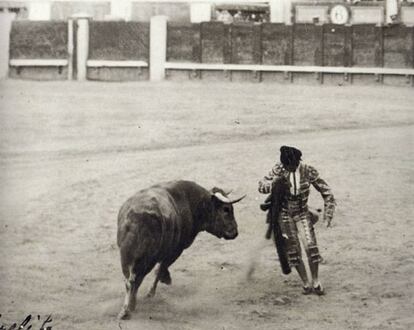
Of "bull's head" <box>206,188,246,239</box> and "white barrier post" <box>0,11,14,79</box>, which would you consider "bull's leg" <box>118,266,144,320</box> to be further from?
"white barrier post" <box>0,11,14,79</box>

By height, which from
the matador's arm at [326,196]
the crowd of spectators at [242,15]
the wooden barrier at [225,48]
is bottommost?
the matador's arm at [326,196]

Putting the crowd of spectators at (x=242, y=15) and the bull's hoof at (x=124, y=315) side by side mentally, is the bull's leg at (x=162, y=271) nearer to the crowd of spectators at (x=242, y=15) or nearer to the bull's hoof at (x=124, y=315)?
the bull's hoof at (x=124, y=315)

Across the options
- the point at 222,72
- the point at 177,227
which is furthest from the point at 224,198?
the point at 222,72

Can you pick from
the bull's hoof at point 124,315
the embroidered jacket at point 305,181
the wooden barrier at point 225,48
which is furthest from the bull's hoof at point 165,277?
the wooden barrier at point 225,48

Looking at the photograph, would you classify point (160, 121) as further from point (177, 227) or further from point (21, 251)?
point (177, 227)

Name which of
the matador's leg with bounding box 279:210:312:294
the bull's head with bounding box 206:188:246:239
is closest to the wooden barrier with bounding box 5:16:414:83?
the bull's head with bounding box 206:188:246:239

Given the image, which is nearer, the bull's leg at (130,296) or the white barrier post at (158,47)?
the bull's leg at (130,296)

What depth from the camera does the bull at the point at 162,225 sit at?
338cm

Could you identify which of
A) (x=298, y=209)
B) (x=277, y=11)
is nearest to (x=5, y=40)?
(x=277, y=11)

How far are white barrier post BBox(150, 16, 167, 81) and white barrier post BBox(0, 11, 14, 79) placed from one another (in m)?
2.05

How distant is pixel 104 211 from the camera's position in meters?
5.07

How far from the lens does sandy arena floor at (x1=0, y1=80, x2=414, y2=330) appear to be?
3586mm

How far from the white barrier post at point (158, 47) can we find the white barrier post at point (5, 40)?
80.8 inches
